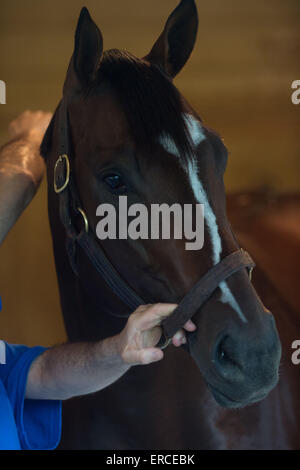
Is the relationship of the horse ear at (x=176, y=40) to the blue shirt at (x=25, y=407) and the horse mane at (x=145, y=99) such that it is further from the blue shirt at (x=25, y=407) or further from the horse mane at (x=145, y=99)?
the blue shirt at (x=25, y=407)

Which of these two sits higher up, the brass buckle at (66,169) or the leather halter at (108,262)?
the brass buckle at (66,169)

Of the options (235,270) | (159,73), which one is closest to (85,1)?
(159,73)

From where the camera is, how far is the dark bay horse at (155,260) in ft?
2.77

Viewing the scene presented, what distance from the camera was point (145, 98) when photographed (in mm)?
971

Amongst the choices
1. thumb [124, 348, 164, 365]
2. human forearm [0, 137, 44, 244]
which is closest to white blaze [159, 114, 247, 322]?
thumb [124, 348, 164, 365]

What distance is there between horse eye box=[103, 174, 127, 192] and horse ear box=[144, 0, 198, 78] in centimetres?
29

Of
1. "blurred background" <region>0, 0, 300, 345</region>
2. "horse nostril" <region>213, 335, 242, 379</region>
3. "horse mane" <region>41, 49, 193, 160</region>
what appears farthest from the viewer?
"blurred background" <region>0, 0, 300, 345</region>

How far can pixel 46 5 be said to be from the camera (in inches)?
79.1

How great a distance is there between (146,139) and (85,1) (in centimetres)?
120

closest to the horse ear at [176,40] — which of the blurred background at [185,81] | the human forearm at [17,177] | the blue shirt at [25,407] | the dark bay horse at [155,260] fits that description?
the dark bay horse at [155,260]

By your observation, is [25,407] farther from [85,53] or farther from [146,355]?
[85,53]

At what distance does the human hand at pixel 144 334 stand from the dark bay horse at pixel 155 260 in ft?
0.17

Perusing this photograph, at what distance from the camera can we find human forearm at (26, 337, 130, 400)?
99 cm

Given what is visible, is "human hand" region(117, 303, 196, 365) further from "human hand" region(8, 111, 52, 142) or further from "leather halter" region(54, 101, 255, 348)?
"human hand" region(8, 111, 52, 142)
